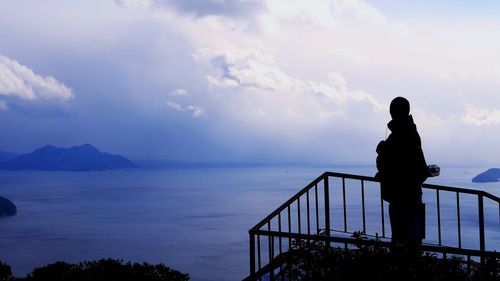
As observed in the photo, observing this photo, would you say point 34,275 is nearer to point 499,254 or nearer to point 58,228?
point 499,254

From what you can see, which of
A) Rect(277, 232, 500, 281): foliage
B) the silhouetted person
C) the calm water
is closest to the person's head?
the silhouetted person

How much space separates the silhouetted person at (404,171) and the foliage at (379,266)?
155 cm

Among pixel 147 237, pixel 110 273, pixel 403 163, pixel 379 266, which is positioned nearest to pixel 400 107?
pixel 403 163

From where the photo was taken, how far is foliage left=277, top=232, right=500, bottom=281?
461 centimetres

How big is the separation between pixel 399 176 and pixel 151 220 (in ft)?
585

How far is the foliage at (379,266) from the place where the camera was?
15.1ft

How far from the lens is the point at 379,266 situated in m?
4.75

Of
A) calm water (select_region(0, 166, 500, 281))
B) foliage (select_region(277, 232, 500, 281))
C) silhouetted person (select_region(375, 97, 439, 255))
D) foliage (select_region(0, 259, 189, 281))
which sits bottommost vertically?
calm water (select_region(0, 166, 500, 281))

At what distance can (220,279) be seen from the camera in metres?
115

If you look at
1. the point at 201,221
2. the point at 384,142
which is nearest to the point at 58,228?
the point at 201,221

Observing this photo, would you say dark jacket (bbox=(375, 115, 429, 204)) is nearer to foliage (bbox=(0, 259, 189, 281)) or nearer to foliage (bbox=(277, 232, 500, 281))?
foliage (bbox=(277, 232, 500, 281))

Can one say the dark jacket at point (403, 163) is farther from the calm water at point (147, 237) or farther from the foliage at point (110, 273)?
the calm water at point (147, 237)

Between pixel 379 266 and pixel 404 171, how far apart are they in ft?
6.33

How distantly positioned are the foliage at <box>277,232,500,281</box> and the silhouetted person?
1.55 meters
